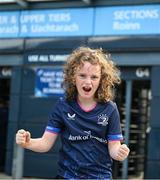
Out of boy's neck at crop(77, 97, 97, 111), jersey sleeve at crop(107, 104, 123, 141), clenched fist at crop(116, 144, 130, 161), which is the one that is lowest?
clenched fist at crop(116, 144, 130, 161)

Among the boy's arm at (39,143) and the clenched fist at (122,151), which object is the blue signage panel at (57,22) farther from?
the clenched fist at (122,151)

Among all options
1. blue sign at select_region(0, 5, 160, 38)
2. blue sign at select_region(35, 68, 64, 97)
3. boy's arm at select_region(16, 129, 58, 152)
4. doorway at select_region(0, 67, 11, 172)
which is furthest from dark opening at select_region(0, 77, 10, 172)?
boy's arm at select_region(16, 129, 58, 152)

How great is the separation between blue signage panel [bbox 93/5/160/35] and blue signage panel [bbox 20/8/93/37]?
0.76ft

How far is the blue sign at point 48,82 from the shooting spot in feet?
36.1

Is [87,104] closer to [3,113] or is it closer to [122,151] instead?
[122,151]

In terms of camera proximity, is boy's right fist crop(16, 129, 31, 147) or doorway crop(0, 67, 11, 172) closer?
boy's right fist crop(16, 129, 31, 147)

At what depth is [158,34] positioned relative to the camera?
10211 mm

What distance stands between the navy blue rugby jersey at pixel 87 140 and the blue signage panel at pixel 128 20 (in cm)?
730

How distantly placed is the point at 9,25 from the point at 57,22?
43.4 inches

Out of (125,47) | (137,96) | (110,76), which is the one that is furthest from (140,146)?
(110,76)

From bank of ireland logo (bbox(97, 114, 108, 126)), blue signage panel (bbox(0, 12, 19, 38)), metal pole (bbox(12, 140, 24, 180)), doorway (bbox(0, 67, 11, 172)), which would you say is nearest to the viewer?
bank of ireland logo (bbox(97, 114, 108, 126))

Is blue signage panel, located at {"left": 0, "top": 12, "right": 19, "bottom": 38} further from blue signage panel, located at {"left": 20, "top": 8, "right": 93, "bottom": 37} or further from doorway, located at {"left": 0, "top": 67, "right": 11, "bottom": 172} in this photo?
doorway, located at {"left": 0, "top": 67, "right": 11, "bottom": 172}

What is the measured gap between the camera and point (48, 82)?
435 inches

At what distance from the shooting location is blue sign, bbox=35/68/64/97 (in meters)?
11.0
